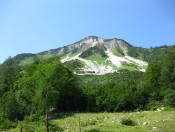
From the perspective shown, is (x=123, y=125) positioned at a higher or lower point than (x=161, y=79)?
lower

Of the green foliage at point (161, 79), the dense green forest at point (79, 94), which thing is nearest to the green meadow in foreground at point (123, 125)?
the dense green forest at point (79, 94)

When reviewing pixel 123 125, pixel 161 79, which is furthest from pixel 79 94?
pixel 123 125

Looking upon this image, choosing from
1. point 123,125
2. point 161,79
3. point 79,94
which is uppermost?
point 161,79

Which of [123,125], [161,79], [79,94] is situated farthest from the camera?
[161,79]

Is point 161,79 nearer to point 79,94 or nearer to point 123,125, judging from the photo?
point 79,94

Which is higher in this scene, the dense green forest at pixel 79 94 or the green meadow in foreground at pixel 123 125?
the dense green forest at pixel 79 94

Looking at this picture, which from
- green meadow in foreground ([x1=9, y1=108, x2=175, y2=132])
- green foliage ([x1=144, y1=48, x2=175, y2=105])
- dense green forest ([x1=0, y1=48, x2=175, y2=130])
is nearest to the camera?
green meadow in foreground ([x1=9, y1=108, x2=175, y2=132])

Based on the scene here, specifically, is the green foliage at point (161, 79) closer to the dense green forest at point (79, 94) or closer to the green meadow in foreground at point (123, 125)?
the dense green forest at point (79, 94)

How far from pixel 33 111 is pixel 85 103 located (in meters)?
13.1

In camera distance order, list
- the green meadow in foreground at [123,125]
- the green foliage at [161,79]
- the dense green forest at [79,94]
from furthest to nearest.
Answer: the green foliage at [161,79] → the dense green forest at [79,94] → the green meadow in foreground at [123,125]

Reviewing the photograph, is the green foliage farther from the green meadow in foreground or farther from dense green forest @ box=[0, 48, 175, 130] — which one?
the green meadow in foreground

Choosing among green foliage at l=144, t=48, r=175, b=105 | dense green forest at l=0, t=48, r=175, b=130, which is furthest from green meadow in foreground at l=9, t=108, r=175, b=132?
green foliage at l=144, t=48, r=175, b=105

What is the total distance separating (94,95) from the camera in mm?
60562

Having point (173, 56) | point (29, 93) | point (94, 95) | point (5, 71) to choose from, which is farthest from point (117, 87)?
point (5, 71)
